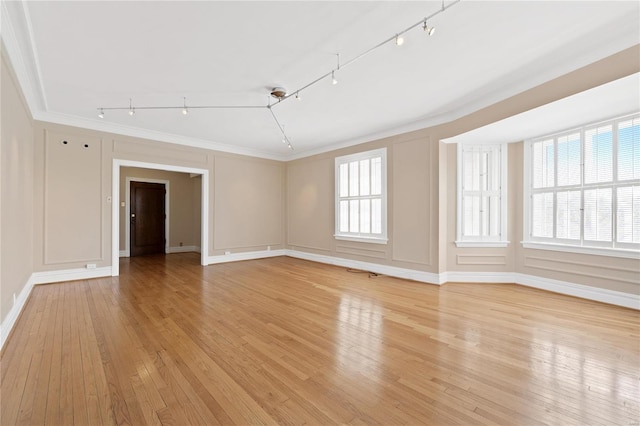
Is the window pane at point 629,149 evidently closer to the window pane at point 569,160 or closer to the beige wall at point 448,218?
the window pane at point 569,160

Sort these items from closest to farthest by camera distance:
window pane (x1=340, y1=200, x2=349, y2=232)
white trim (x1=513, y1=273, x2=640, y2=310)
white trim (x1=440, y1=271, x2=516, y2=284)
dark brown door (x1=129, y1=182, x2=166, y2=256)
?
1. white trim (x1=513, y1=273, x2=640, y2=310)
2. white trim (x1=440, y1=271, x2=516, y2=284)
3. window pane (x1=340, y1=200, x2=349, y2=232)
4. dark brown door (x1=129, y1=182, x2=166, y2=256)

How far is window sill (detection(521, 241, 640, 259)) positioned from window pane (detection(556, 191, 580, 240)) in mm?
178

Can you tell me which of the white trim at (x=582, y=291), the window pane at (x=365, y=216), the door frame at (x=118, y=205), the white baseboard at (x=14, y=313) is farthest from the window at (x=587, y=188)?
the white baseboard at (x=14, y=313)

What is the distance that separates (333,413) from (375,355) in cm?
77

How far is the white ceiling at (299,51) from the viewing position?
2.22 meters

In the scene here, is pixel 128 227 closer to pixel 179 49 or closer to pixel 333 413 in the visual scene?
pixel 179 49

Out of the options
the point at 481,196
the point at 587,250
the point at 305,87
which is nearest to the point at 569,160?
the point at 481,196

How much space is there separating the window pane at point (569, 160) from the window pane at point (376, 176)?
2.86m

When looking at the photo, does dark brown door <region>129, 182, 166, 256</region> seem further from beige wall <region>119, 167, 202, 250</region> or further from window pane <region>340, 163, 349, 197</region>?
window pane <region>340, 163, 349, 197</region>

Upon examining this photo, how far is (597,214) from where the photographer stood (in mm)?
3781

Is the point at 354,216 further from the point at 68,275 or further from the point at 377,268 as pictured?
the point at 68,275

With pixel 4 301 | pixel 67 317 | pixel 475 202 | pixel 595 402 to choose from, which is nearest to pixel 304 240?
pixel 475 202

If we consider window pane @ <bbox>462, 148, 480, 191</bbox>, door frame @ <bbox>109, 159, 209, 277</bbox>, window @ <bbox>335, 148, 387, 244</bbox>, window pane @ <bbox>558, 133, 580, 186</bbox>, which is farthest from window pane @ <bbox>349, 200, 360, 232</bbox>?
window pane @ <bbox>558, 133, 580, 186</bbox>

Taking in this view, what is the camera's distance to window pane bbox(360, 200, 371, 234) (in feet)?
18.9
